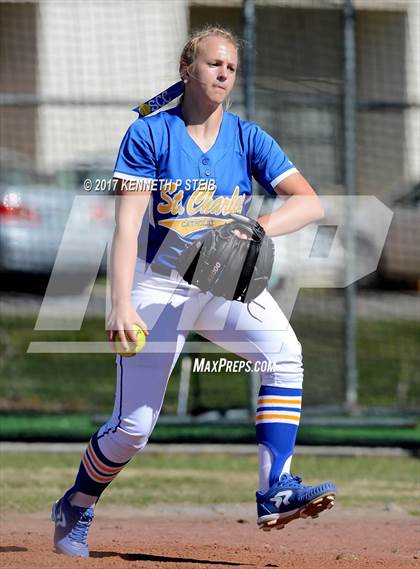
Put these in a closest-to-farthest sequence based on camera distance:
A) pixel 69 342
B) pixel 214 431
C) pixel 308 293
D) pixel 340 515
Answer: pixel 340 515
pixel 214 431
pixel 308 293
pixel 69 342

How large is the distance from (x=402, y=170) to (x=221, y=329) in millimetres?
7889

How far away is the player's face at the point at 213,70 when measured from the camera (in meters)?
4.88

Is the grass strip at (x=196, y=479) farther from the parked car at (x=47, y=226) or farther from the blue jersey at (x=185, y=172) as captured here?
the parked car at (x=47, y=226)

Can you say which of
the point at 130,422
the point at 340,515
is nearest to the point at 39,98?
the point at 340,515

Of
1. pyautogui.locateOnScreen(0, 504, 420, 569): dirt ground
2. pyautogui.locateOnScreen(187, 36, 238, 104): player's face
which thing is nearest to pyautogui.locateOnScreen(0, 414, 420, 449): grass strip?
pyautogui.locateOnScreen(0, 504, 420, 569): dirt ground

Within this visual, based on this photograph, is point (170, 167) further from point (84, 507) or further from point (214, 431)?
point (214, 431)

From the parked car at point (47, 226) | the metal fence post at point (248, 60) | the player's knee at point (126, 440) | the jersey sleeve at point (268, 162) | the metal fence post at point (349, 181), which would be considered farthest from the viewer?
the parked car at point (47, 226)

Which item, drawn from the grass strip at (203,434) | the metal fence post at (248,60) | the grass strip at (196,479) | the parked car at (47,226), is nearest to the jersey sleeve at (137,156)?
the grass strip at (196,479)

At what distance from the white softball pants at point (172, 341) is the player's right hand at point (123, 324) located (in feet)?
0.62

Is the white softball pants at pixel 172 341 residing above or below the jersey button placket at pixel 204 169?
below

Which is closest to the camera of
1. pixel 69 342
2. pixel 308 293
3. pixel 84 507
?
pixel 84 507

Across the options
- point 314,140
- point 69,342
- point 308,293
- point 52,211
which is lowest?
point 69,342

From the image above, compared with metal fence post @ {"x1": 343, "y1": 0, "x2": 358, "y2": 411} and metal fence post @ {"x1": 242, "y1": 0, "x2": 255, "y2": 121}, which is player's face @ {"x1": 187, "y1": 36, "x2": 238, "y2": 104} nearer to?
metal fence post @ {"x1": 242, "y1": 0, "x2": 255, "y2": 121}

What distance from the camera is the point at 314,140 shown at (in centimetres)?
947
